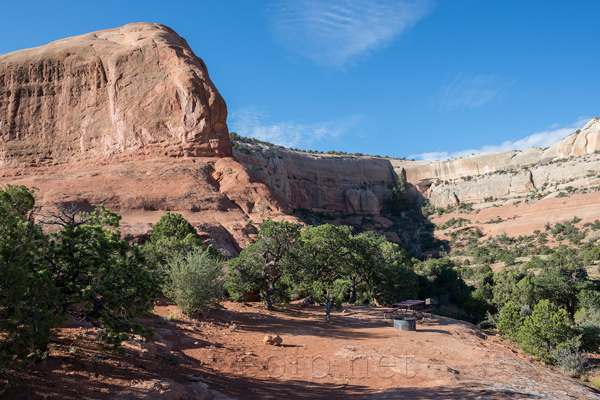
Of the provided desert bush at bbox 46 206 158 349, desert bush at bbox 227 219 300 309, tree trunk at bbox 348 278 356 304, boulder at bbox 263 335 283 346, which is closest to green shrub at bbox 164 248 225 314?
boulder at bbox 263 335 283 346

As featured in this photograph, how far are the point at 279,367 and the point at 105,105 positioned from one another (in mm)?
41075

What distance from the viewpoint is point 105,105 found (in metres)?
41.6

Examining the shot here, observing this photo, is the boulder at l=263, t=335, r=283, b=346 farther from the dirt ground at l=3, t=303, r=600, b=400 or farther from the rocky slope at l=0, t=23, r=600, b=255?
the rocky slope at l=0, t=23, r=600, b=255

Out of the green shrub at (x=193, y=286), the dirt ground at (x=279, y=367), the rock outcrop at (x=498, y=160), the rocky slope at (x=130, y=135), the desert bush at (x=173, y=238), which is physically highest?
the rock outcrop at (x=498, y=160)

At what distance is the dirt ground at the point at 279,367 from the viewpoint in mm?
7062

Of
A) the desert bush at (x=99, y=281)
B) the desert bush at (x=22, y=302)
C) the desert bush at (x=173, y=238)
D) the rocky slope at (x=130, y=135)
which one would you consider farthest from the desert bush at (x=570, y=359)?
the rocky slope at (x=130, y=135)

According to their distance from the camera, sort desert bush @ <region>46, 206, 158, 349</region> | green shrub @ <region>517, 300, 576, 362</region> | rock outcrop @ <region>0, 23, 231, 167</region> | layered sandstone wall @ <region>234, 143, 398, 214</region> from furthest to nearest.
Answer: layered sandstone wall @ <region>234, 143, 398, 214</region>
rock outcrop @ <region>0, 23, 231, 167</region>
green shrub @ <region>517, 300, 576, 362</region>
desert bush @ <region>46, 206, 158, 349</region>

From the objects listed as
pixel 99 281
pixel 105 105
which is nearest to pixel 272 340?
pixel 99 281

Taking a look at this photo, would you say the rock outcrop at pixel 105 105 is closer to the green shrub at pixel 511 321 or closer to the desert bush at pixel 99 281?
the green shrub at pixel 511 321

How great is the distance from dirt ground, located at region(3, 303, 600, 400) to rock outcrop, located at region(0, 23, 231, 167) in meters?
28.4

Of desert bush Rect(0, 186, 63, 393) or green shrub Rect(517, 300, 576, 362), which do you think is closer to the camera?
desert bush Rect(0, 186, 63, 393)

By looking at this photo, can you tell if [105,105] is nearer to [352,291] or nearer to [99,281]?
[352,291]

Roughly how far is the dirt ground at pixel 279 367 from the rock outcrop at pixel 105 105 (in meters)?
28.4

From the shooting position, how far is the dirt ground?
23.2 feet
